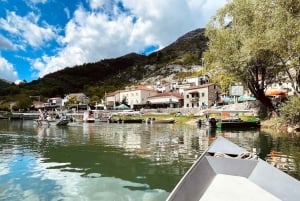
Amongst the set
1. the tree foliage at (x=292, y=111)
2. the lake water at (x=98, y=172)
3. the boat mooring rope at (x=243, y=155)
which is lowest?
the lake water at (x=98, y=172)

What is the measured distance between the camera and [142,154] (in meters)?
19.0

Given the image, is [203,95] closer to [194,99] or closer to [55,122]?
[194,99]

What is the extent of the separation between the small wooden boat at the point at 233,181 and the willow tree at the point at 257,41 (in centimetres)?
2333

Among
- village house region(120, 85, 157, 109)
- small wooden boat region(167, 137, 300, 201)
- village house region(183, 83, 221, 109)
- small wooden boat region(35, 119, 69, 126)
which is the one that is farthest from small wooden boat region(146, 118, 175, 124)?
small wooden boat region(167, 137, 300, 201)

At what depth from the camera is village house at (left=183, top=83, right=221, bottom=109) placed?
85625mm

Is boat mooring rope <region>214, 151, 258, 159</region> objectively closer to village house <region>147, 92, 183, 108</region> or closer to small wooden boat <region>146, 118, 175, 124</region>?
small wooden boat <region>146, 118, 175, 124</region>

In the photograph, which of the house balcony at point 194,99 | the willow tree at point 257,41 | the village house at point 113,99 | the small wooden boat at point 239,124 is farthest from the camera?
the village house at point 113,99

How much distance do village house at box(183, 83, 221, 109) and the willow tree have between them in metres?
40.8

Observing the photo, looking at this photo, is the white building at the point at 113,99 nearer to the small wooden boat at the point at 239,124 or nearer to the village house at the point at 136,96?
the village house at the point at 136,96

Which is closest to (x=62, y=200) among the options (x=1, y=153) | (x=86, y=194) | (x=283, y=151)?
(x=86, y=194)

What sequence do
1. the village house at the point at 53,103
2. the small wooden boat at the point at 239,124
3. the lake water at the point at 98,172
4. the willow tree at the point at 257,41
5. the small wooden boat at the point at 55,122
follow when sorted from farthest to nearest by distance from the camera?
the village house at the point at 53,103 → the small wooden boat at the point at 55,122 → the small wooden boat at the point at 239,124 → the willow tree at the point at 257,41 → the lake water at the point at 98,172

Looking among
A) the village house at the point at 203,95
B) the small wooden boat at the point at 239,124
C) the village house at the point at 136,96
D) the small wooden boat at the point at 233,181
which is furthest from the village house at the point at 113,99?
the small wooden boat at the point at 233,181

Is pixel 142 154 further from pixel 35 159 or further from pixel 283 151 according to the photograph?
pixel 283 151

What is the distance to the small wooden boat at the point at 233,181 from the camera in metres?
6.72
